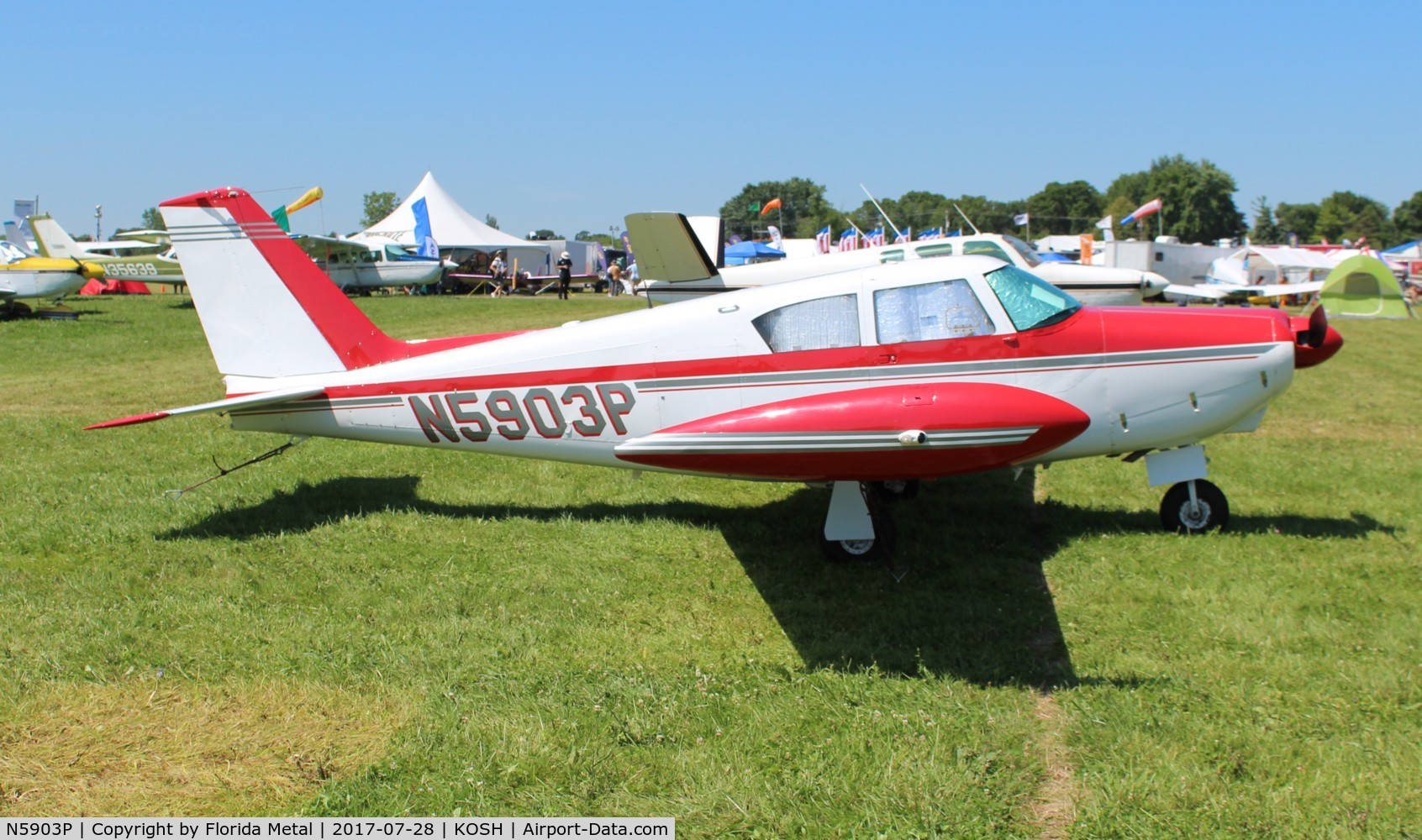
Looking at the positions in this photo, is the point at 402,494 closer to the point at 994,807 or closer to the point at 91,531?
the point at 91,531

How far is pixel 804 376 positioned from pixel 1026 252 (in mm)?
12580

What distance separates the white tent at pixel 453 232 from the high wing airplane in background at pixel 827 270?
31.8 meters

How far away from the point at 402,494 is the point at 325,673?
3.37 m

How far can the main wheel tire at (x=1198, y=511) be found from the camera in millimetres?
6742

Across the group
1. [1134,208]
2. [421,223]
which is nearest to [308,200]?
[421,223]

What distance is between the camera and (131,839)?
346 centimetres

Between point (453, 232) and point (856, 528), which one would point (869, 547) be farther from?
point (453, 232)

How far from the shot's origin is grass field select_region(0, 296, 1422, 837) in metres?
3.71

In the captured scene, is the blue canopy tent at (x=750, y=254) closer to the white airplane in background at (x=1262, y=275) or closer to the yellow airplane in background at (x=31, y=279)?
the white airplane in background at (x=1262, y=275)

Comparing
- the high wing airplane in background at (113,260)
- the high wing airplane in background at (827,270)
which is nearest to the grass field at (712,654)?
the high wing airplane in background at (827,270)

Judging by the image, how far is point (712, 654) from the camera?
5012 millimetres
